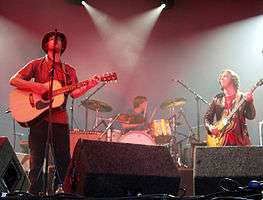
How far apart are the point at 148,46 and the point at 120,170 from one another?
649cm

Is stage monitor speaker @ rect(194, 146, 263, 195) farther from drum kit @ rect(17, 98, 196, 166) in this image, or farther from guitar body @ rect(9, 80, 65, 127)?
drum kit @ rect(17, 98, 196, 166)

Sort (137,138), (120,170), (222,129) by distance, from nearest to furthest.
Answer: (120,170) → (222,129) → (137,138)

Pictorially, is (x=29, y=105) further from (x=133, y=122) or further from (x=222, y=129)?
(x=133, y=122)

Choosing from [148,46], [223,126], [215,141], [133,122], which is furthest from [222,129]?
[148,46]

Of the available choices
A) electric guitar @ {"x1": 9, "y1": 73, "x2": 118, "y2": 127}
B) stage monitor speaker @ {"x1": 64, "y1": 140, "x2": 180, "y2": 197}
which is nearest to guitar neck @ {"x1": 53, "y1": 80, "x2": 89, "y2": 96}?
electric guitar @ {"x1": 9, "y1": 73, "x2": 118, "y2": 127}

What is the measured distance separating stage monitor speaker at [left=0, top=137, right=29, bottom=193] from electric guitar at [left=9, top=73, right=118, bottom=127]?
1.23 meters

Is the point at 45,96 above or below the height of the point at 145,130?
above

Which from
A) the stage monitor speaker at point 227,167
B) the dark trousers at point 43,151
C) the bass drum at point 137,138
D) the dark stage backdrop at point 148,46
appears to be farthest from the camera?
the dark stage backdrop at point 148,46

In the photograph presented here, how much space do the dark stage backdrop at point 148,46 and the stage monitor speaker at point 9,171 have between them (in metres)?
4.99

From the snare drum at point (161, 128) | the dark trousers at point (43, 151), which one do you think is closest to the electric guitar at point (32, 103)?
the dark trousers at point (43, 151)

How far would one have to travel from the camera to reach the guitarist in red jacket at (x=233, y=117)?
5734mm

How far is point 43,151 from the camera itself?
427cm

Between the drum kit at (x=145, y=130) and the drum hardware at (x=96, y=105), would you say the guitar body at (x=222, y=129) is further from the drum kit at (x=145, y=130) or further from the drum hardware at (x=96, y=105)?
the drum hardware at (x=96, y=105)

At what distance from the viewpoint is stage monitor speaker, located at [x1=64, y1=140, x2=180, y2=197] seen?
2268 mm
